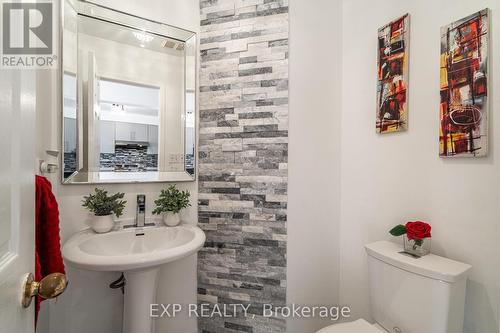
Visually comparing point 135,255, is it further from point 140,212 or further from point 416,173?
point 416,173

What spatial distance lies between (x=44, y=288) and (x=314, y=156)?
4.39ft

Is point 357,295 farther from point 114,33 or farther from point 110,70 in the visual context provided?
point 114,33

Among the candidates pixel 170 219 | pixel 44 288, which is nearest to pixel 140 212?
pixel 170 219

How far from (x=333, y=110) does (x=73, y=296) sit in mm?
1874

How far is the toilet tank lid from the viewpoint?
906 mm

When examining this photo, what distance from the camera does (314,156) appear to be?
148 cm

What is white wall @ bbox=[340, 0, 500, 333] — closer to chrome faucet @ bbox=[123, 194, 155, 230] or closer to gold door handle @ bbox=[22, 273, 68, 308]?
chrome faucet @ bbox=[123, 194, 155, 230]

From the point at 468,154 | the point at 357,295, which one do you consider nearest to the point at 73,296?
the point at 357,295

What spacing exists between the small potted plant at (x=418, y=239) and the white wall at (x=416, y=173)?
3.5 inches

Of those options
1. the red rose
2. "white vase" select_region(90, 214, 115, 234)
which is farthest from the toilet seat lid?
"white vase" select_region(90, 214, 115, 234)

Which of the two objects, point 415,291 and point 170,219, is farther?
point 170,219

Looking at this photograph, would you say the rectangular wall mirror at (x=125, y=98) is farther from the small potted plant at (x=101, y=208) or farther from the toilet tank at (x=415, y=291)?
the toilet tank at (x=415, y=291)

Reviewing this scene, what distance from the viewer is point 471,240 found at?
3.26ft

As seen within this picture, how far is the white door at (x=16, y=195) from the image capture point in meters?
0.41
